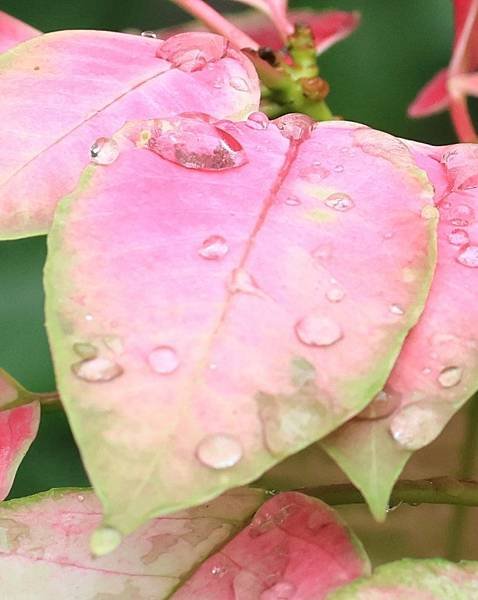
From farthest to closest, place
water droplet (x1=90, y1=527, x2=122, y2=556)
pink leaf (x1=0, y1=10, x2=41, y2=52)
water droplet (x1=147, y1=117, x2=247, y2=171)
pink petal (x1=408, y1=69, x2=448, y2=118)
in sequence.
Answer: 1. pink petal (x1=408, y1=69, x2=448, y2=118)
2. pink leaf (x1=0, y1=10, x2=41, y2=52)
3. water droplet (x1=147, y1=117, x2=247, y2=171)
4. water droplet (x1=90, y1=527, x2=122, y2=556)

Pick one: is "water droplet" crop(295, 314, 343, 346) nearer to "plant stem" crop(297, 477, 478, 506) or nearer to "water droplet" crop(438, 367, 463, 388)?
"water droplet" crop(438, 367, 463, 388)

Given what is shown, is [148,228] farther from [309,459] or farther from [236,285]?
[309,459]

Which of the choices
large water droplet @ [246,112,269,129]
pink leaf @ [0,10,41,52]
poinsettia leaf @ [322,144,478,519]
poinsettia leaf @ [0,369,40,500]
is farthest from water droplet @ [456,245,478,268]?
pink leaf @ [0,10,41,52]

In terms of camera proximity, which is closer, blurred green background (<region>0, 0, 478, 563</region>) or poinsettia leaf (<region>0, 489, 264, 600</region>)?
poinsettia leaf (<region>0, 489, 264, 600</region>)

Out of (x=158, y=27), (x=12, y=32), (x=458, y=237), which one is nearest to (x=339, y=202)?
(x=458, y=237)

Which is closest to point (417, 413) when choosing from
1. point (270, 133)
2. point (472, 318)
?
point (472, 318)

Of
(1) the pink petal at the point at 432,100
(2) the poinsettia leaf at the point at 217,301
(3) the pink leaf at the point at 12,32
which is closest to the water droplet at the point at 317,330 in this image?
(2) the poinsettia leaf at the point at 217,301

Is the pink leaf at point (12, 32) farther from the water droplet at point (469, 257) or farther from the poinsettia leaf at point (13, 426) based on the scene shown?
the water droplet at point (469, 257)

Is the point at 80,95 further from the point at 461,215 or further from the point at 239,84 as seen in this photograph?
the point at 461,215
